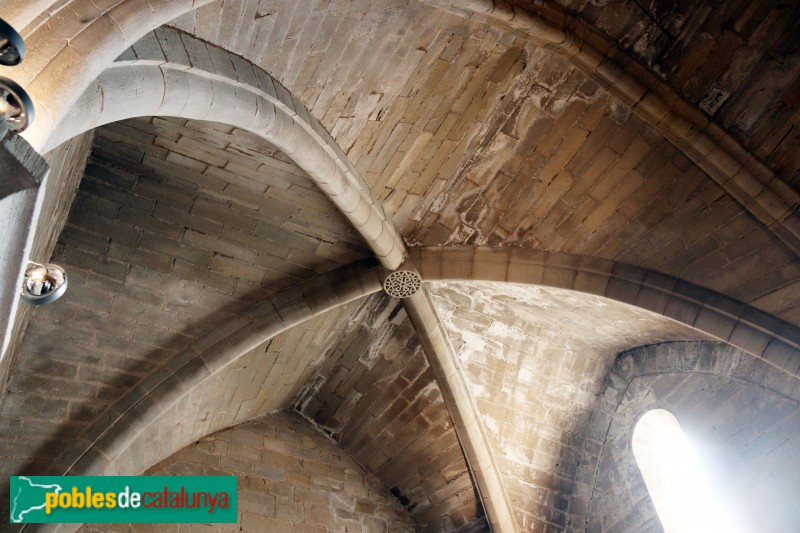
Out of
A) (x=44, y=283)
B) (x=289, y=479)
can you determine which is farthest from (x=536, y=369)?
(x=44, y=283)

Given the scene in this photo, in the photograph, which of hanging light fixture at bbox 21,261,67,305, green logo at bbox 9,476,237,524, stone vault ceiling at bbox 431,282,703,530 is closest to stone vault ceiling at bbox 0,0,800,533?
stone vault ceiling at bbox 431,282,703,530

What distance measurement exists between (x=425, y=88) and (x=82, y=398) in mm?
3426

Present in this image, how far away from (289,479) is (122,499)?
75.1 inches

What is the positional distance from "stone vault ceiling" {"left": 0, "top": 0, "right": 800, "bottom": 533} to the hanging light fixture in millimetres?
1063

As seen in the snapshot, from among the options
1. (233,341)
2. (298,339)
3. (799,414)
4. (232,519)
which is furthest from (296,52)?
(799,414)

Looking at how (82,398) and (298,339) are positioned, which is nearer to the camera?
(82,398)

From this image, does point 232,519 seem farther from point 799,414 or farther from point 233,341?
point 799,414

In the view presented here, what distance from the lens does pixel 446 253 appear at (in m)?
6.21

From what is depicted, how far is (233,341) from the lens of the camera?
19.8 ft

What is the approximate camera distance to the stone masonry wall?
662 centimetres

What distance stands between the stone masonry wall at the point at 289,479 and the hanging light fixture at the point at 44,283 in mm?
3658

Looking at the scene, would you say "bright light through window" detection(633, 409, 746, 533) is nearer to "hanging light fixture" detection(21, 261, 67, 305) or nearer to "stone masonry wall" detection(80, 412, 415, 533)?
"stone masonry wall" detection(80, 412, 415, 533)

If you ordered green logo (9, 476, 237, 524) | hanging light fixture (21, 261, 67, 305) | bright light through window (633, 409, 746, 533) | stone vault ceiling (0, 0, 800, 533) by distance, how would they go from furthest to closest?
bright light through window (633, 409, 746, 533) < green logo (9, 476, 237, 524) < stone vault ceiling (0, 0, 800, 533) < hanging light fixture (21, 261, 67, 305)

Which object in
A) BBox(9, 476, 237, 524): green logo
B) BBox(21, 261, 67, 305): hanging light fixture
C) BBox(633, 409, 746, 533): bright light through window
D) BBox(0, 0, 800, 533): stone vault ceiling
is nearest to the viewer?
BBox(21, 261, 67, 305): hanging light fixture
